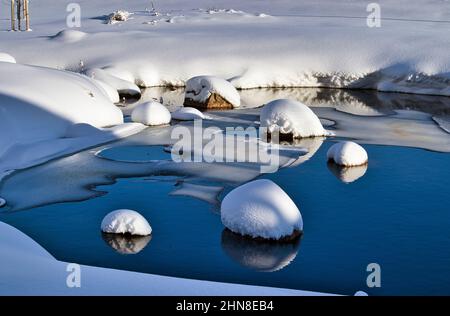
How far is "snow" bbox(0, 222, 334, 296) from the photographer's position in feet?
24.9

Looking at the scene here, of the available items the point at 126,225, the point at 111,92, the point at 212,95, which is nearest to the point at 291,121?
the point at 212,95

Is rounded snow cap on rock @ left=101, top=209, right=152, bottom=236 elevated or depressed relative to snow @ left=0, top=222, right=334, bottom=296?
elevated

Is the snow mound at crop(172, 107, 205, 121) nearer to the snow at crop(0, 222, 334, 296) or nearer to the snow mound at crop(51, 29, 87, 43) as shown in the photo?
the snow mound at crop(51, 29, 87, 43)

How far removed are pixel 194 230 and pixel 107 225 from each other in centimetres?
125

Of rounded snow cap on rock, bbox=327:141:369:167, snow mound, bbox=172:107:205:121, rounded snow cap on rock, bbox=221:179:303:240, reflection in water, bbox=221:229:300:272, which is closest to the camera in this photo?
reflection in water, bbox=221:229:300:272

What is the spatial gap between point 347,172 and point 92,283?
7.43 meters

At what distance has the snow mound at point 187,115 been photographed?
19.3m

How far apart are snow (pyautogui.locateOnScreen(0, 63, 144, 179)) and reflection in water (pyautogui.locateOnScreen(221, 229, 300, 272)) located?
5.04 m

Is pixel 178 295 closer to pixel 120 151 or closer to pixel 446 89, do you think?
pixel 120 151

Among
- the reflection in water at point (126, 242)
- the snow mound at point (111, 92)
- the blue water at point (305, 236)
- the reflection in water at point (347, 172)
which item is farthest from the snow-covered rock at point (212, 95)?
the reflection in water at point (126, 242)

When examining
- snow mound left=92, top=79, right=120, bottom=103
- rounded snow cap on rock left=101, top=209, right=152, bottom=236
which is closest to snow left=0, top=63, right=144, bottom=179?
snow mound left=92, top=79, right=120, bottom=103

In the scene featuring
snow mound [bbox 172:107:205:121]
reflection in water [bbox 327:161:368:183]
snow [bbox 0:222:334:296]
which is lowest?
snow [bbox 0:222:334:296]

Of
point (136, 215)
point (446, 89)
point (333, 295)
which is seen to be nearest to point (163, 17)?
point (446, 89)

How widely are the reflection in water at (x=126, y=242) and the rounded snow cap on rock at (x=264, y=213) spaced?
132cm
